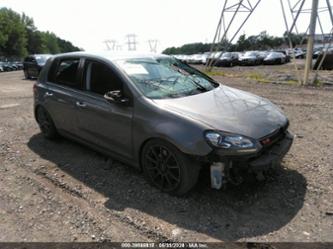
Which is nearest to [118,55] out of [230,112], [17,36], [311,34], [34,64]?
[230,112]

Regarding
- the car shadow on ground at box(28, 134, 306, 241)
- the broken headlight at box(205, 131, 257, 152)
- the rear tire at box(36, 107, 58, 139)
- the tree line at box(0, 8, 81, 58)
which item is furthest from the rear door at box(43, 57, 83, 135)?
the tree line at box(0, 8, 81, 58)

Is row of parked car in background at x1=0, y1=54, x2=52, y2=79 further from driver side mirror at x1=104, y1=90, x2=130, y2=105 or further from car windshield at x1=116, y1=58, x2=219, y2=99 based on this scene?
driver side mirror at x1=104, y1=90, x2=130, y2=105

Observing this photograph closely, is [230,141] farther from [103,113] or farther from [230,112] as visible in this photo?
[103,113]

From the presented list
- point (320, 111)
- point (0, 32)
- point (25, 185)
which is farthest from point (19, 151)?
point (0, 32)

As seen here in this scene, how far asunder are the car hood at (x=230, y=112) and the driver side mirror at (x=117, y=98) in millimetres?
392

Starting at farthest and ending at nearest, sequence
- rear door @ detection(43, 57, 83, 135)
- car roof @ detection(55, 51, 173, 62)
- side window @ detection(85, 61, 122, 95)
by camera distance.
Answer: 1. rear door @ detection(43, 57, 83, 135)
2. car roof @ detection(55, 51, 173, 62)
3. side window @ detection(85, 61, 122, 95)

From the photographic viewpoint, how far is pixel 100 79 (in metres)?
4.22

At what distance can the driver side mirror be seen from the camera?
3735 mm

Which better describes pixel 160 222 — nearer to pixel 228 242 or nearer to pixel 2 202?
pixel 228 242

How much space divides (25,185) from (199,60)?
38.0 metres

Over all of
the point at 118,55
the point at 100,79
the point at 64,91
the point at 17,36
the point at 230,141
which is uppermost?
the point at 17,36

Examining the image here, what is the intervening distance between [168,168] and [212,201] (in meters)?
0.59

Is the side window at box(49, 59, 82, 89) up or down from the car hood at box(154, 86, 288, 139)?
up

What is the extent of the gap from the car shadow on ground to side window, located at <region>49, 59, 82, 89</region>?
1.25m
